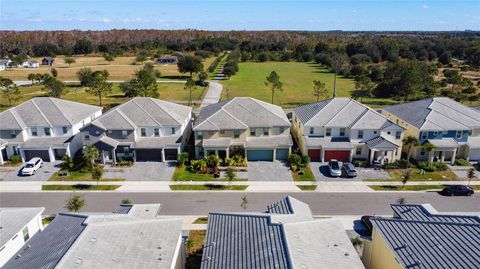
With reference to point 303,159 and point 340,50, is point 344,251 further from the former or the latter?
point 340,50

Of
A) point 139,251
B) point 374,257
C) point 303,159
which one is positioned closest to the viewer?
point 139,251

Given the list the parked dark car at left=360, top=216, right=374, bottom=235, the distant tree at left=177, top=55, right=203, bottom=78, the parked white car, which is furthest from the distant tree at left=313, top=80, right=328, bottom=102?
the parked white car

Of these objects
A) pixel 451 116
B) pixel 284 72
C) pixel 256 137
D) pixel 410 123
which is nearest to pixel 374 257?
pixel 256 137

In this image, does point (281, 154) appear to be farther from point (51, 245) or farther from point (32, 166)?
point (32, 166)

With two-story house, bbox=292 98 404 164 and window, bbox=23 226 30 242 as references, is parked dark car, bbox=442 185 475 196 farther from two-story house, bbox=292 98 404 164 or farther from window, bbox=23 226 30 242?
window, bbox=23 226 30 242

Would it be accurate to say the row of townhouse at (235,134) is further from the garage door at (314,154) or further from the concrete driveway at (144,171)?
the concrete driveway at (144,171)

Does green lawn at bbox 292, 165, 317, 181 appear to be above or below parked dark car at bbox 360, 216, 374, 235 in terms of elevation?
above

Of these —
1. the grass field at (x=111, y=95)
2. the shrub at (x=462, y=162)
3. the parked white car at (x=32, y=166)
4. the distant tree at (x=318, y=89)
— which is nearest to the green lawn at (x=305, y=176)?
the shrub at (x=462, y=162)
